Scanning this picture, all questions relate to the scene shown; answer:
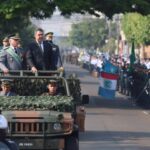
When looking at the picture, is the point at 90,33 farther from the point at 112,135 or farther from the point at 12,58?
the point at 12,58

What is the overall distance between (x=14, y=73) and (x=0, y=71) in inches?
9.9

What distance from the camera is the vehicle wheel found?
13359mm

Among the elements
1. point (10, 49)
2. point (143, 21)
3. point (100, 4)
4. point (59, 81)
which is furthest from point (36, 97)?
point (143, 21)

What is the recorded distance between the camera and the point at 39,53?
16.2 meters

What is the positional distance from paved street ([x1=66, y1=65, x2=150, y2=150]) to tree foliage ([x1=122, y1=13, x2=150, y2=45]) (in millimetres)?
44414

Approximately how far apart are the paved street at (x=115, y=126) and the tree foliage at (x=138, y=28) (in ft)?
146

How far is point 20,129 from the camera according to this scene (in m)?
13.4

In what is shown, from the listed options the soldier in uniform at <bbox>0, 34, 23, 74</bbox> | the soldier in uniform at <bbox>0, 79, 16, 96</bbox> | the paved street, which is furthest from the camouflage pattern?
the paved street

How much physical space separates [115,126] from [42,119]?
25.4 ft

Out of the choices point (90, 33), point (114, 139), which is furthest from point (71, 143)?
point (90, 33)

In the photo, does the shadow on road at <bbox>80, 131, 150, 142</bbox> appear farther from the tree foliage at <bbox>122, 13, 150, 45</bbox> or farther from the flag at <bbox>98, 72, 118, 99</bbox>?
the tree foliage at <bbox>122, 13, 150, 45</bbox>

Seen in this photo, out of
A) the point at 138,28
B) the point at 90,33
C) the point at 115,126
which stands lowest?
the point at 115,126

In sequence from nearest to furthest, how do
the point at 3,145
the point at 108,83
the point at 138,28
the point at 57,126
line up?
the point at 3,145
the point at 57,126
the point at 108,83
the point at 138,28

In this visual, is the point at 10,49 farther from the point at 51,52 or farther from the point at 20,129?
the point at 20,129
